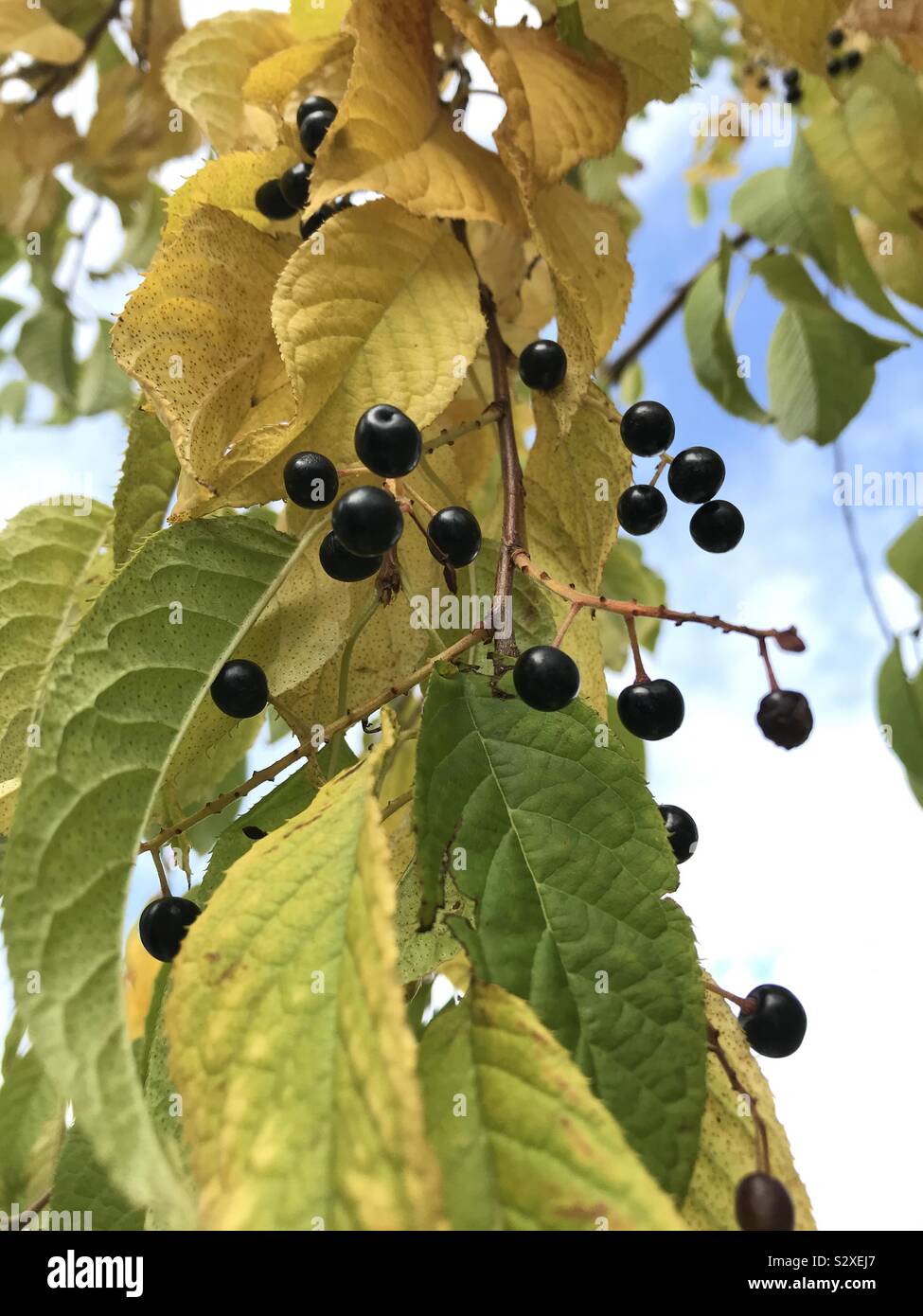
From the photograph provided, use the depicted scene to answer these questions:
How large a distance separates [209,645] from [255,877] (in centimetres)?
14

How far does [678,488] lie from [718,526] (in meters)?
0.03

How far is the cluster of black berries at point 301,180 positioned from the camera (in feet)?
2.19

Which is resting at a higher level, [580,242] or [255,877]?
[580,242]

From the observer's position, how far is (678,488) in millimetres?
635

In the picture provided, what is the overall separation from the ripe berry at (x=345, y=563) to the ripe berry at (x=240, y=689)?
0.22ft

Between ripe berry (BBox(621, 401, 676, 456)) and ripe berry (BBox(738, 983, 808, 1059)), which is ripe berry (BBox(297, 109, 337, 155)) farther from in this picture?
ripe berry (BBox(738, 983, 808, 1059))

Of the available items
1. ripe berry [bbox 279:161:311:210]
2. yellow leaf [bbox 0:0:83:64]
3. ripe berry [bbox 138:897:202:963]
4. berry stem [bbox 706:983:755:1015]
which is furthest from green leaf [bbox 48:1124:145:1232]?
yellow leaf [bbox 0:0:83:64]

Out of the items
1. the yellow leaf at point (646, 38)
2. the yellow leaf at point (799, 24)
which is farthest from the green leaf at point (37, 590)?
the yellow leaf at point (799, 24)

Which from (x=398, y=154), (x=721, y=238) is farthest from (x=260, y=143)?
(x=721, y=238)

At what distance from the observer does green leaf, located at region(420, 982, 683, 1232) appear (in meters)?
0.36

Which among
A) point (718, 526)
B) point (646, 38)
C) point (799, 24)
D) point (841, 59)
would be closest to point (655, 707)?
point (718, 526)

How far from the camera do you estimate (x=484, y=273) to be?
845 millimetres

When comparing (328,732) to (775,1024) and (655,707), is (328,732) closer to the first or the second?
(655,707)
